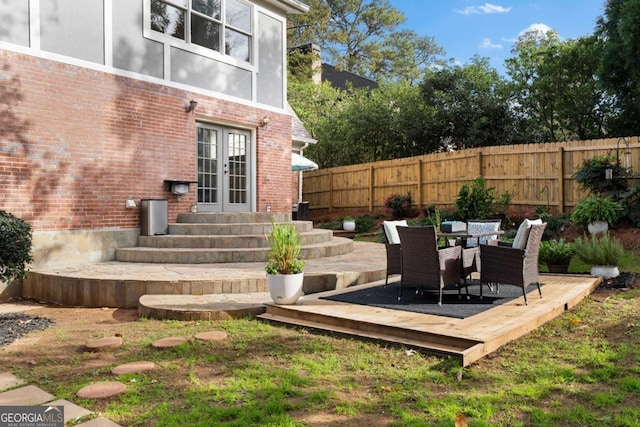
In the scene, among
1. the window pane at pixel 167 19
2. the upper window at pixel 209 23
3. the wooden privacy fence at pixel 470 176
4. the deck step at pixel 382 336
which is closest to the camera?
the deck step at pixel 382 336

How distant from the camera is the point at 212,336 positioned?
4.61m

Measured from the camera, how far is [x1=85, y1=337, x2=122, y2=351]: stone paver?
4.34 meters

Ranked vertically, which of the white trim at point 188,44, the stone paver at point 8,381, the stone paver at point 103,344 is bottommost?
the stone paver at point 8,381

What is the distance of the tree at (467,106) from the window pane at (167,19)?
11432mm

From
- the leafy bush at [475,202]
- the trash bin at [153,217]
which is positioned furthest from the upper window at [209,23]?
the leafy bush at [475,202]

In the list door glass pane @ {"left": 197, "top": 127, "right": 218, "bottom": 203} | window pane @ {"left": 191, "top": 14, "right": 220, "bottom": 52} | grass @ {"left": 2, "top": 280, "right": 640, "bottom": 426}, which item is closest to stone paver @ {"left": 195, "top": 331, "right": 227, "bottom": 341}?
grass @ {"left": 2, "top": 280, "right": 640, "bottom": 426}

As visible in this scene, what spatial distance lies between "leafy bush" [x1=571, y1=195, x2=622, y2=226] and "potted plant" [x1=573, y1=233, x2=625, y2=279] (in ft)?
9.47

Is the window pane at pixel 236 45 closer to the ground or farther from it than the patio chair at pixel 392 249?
farther from it

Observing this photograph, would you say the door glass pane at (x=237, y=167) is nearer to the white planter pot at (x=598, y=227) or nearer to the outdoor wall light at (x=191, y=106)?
the outdoor wall light at (x=191, y=106)

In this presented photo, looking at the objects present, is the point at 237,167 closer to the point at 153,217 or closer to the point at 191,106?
the point at 191,106

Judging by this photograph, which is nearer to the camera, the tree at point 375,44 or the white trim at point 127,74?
the white trim at point 127,74

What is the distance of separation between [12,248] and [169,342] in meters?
2.60

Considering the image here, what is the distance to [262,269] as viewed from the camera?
23.4 feet

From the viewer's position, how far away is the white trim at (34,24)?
7105mm
